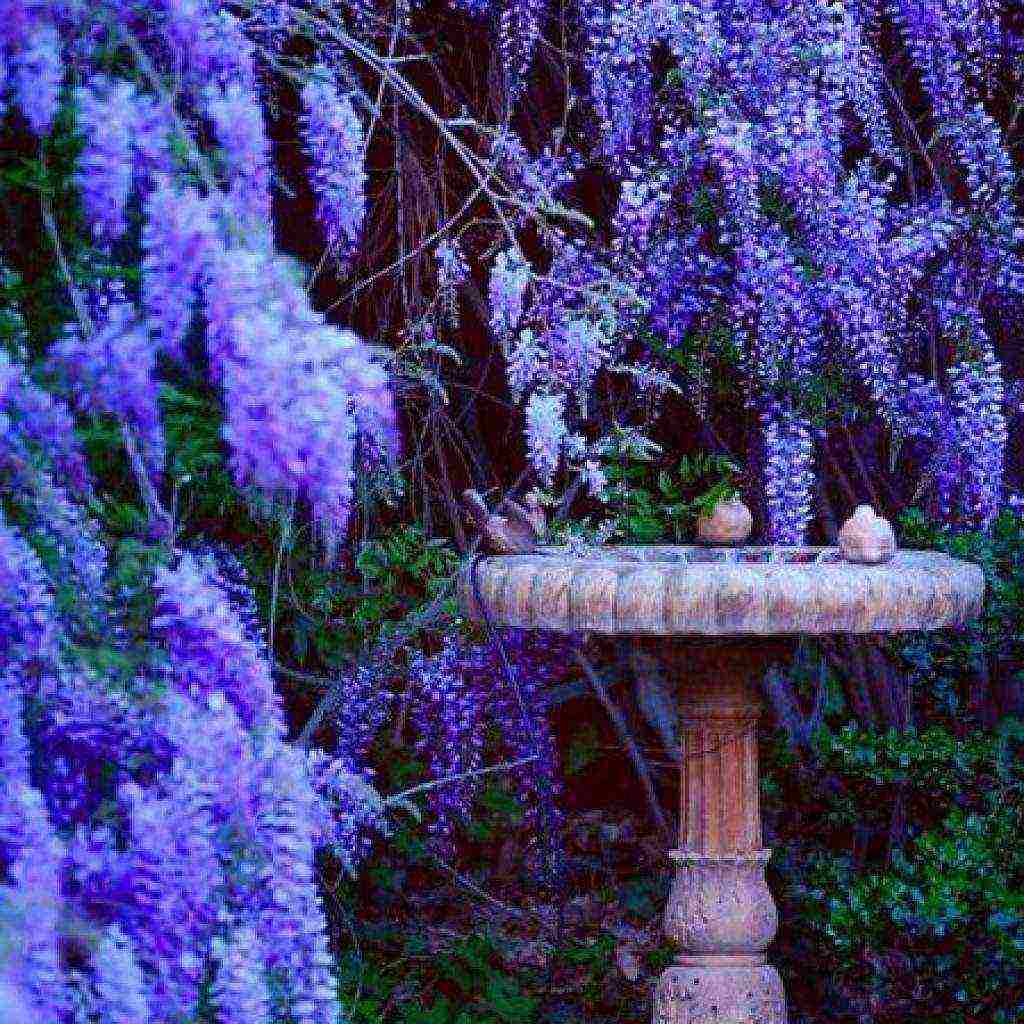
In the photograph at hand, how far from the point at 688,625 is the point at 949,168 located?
2.01 meters

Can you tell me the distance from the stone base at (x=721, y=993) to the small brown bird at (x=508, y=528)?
0.77 m

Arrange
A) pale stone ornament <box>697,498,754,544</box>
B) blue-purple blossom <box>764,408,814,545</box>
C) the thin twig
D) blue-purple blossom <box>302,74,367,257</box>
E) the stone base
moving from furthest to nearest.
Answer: the thin twig, blue-purple blossom <box>764,408,814,545</box>, pale stone ornament <box>697,498,754,544</box>, the stone base, blue-purple blossom <box>302,74,367,257</box>

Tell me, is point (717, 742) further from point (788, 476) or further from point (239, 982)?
point (239, 982)

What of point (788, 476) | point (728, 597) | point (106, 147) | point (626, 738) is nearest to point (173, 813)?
point (106, 147)

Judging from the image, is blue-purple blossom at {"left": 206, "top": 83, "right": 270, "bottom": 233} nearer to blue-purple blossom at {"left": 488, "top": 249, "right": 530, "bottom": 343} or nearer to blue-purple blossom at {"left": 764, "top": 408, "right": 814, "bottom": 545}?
blue-purple blossom at {"left": 488, "top": 249, "right": 530, "bottom": 343}

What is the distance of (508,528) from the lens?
3699 millimetres

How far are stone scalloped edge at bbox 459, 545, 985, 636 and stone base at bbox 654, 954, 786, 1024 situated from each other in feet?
2.26

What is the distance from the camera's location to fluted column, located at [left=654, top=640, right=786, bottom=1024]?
3.54 m

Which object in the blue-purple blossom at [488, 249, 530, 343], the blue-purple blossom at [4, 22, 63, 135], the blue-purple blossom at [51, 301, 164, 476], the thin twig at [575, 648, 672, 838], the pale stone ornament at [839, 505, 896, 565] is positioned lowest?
the thin twig at [575, 648, 672, 838]

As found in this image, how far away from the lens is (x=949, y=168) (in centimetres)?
475

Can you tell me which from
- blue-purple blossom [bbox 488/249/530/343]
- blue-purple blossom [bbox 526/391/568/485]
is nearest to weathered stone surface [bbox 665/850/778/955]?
blue-purple blossom [bbox 526/391/568/485]

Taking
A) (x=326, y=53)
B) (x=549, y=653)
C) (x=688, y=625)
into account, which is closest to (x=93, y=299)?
(x=688, y=625)

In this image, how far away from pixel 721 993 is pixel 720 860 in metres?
0.22

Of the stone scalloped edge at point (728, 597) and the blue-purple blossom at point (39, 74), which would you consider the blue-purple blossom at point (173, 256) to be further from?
the stone scalloped edge at point (728, 597)
